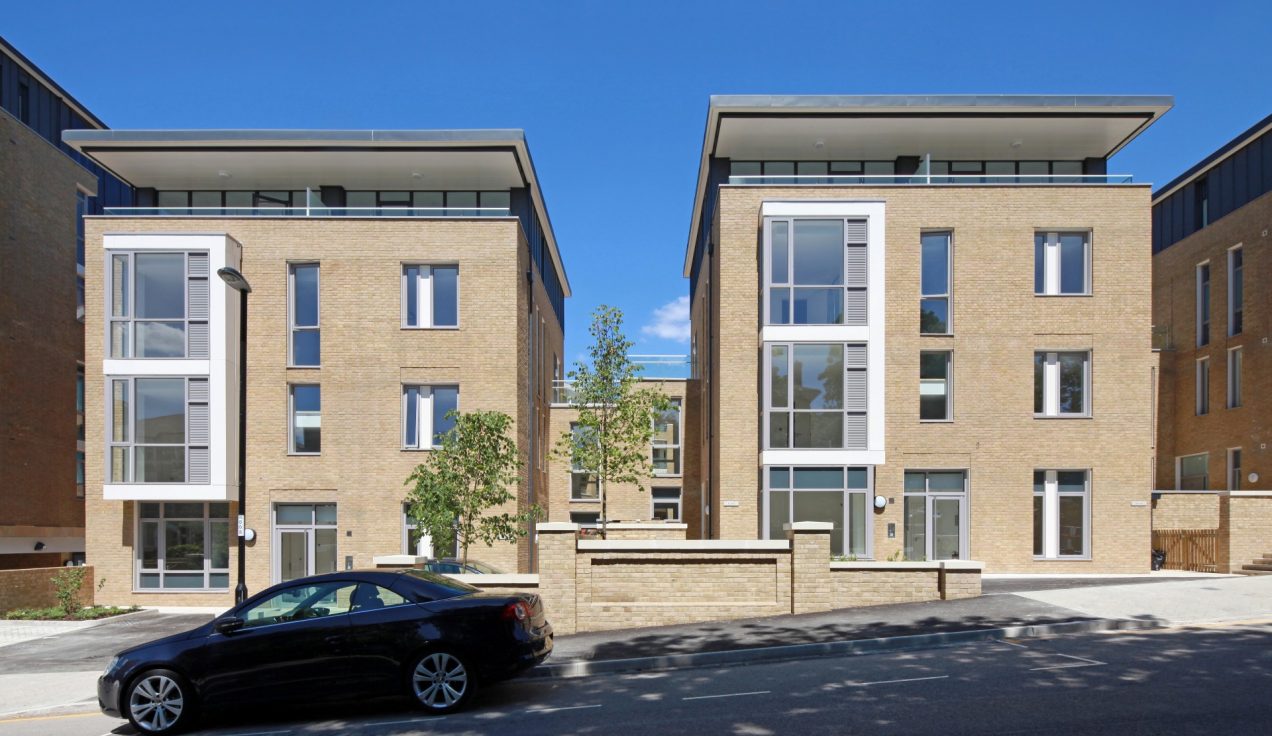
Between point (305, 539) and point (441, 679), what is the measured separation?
15522mm

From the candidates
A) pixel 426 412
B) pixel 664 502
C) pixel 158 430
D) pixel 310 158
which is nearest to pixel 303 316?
pixel 426 412

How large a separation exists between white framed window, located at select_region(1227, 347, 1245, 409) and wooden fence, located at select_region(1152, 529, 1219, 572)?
8.37m

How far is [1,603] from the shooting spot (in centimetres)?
2086

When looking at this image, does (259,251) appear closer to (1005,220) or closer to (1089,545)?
(1005,220)

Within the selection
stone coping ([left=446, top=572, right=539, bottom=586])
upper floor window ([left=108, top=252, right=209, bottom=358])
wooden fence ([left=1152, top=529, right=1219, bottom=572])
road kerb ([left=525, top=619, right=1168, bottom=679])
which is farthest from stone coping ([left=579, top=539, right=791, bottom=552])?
wooden fence ([left=1152, top=529, right=1219, bottom=572])

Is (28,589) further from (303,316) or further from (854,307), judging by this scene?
(854,307)

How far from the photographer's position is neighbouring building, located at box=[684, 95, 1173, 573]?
23.0m

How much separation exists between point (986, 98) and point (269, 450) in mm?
20076

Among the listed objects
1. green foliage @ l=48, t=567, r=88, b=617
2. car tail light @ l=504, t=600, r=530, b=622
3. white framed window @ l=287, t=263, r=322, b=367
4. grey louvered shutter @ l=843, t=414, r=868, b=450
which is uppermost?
white framed window @ l=287, t=263, r=322, b=367

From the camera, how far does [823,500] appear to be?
22969mm

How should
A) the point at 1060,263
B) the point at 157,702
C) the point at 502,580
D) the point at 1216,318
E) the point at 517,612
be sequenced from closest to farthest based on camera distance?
1. the point at 157,702
2. the point at 517,612
3. the point at 502,580
4. the point at 1060,263
5. the point at 1216,318

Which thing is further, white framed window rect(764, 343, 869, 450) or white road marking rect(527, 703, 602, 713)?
white framed window rect(764, 343, 869, 450)

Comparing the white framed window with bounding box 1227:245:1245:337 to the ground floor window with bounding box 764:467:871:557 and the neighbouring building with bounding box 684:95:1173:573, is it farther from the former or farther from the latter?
the ground floor window with bounding box 764:467:871:557

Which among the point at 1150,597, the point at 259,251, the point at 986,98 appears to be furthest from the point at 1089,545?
the point at 259,251
